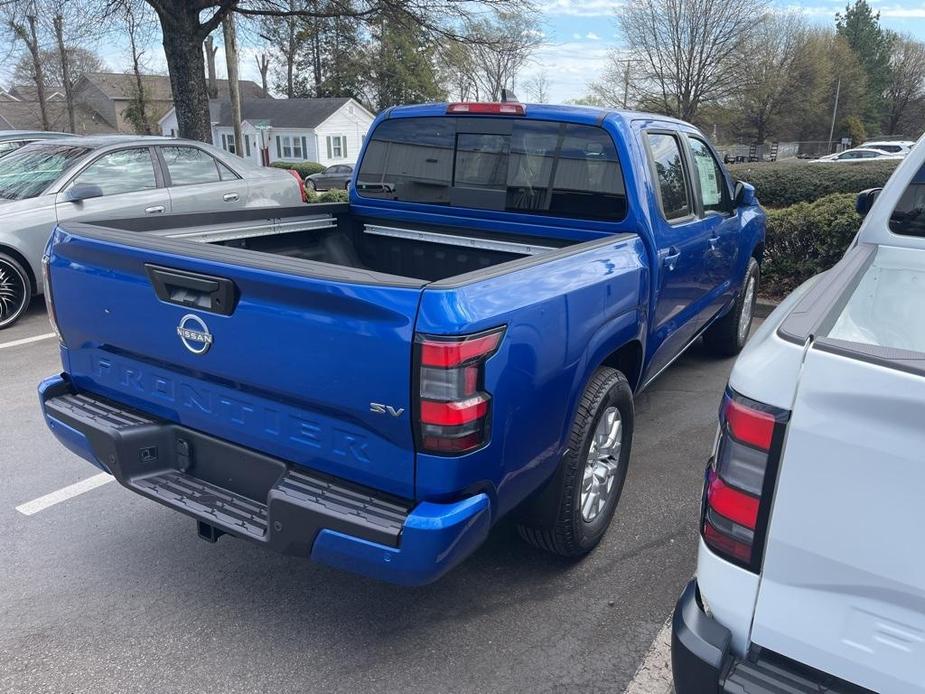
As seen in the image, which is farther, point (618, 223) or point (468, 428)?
point (618, 223)

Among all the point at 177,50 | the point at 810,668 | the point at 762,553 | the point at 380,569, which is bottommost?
the point at 380,569

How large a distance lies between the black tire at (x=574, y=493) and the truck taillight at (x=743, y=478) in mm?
1100

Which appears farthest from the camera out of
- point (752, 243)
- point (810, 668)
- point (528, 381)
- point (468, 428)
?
point (752, 243)

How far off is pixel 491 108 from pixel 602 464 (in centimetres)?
207

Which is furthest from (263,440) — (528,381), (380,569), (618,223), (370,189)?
(370,189)

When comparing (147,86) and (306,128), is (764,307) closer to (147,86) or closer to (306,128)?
(306,128)

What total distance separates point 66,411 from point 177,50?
12.1 meters

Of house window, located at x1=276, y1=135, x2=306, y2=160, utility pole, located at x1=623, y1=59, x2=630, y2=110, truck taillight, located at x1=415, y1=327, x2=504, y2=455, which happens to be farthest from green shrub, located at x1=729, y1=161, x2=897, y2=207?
house window, located at x1=276, y1=135, x2=306, y2=160

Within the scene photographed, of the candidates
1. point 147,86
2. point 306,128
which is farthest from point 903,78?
point 147,86

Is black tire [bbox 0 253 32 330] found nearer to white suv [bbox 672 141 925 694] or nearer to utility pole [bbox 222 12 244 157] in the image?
white suv [bbox 672 141 925 694]

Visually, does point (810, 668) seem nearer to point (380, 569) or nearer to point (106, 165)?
point (380, 569)

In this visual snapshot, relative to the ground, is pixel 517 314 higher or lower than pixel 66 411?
higher

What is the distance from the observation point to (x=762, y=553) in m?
1.62

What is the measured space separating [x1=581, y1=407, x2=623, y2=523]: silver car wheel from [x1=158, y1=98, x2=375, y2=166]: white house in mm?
51371
